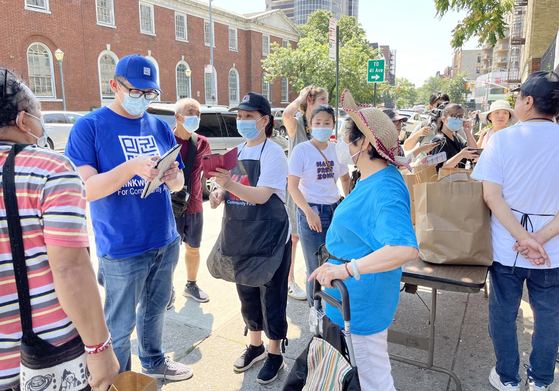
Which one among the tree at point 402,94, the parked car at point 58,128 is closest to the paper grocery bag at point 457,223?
the parked car at point 58,128

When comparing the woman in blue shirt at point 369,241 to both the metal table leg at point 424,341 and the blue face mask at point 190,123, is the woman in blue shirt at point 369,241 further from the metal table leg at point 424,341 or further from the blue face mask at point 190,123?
the blue face mask at point 190,123

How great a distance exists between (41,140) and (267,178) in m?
1.37

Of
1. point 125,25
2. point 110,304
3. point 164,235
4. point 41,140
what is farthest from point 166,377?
point 125,25

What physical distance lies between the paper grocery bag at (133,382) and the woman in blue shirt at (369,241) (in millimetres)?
808

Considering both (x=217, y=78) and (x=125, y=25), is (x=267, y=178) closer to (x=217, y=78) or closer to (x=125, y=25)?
(x=125, y=25)

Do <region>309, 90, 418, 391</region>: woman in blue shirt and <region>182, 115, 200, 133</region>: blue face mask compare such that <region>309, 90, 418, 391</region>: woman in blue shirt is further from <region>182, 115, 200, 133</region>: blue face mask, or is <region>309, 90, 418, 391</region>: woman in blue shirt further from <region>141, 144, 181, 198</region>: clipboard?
<region>182, 115, 200, 133</region>: blue face mask

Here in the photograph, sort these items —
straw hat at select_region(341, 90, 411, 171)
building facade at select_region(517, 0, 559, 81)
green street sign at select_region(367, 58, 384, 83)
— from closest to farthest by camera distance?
straw hat at select_region(341, 90, 411, 171) < green street sign at select_region(367, 58, 384, 83) < building facade at select_region(517, 0, 559, 81)

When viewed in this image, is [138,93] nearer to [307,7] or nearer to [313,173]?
[313,173]

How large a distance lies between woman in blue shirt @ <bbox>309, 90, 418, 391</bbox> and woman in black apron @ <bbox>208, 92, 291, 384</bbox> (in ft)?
2.38

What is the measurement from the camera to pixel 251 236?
2.59m

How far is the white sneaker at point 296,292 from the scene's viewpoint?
13.2 feet

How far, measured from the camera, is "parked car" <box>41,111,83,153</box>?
1450cm

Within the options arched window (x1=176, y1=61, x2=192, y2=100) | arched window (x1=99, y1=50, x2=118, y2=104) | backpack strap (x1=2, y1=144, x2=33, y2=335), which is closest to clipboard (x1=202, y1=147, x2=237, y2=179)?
backpack strap (x1=2, y1=144, x2=33, y2=335)

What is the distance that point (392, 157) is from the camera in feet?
6.06
